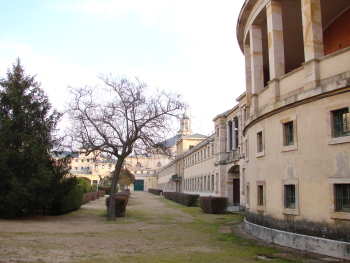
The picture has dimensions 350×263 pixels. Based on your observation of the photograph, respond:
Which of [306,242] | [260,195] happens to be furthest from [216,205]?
[306,242]

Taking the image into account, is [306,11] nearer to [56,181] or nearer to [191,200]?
[56,181]

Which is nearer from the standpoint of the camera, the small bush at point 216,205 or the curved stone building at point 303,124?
the curved stone building at point 303,124

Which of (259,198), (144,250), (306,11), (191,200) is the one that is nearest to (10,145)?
(144,250)

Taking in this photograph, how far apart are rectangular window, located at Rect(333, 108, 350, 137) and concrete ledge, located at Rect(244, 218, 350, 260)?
271 centimetres

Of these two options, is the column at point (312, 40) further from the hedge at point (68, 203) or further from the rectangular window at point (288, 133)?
the hedge at point (68, 203)

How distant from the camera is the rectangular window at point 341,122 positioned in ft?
30.3

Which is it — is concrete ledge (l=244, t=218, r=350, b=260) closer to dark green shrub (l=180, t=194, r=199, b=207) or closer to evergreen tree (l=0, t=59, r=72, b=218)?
evergreen tree (l=0, t=59, r=72, b=218)

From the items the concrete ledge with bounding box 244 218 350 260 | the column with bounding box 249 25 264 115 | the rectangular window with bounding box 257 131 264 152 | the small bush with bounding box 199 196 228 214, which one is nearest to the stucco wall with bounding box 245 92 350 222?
the concrete ledge with bounding box 244 218 350 260

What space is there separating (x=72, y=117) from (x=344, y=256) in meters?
15.6

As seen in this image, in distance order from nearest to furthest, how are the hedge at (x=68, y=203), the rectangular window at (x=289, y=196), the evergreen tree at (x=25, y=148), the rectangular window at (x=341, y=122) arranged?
the rectangular window at (x=341, y=122) → the rectangular window at (x=289, y=196) → the evergreen tree at (x=25, y=148) → the hedge at (x=68, y=203)

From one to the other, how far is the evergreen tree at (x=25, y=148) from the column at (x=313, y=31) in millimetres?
13377

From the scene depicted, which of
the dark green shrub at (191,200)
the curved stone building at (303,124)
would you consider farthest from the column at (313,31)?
the dark green shrub at (191,200)

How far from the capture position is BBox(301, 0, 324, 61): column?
1063cm

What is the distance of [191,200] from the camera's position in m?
33.9
